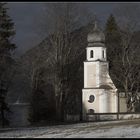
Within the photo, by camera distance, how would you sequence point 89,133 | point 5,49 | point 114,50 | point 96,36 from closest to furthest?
1. point 89,133
2. point 5,49
3. point 96,36
4. point 114,50

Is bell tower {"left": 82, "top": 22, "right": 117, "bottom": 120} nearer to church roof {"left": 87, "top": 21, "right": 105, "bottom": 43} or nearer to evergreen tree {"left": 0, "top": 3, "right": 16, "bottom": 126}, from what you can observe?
church roof {"left": 87, "top": 21, "right": 105, "bottom": 43}

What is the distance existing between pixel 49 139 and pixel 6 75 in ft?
101

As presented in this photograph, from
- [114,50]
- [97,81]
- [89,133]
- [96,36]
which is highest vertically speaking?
[96,36]

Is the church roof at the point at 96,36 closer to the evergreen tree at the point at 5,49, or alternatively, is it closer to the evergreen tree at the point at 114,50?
the evergreen tree at the point at 114,50

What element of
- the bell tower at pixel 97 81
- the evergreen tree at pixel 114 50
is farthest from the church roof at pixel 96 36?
the evergreen tree at pixel 114 50

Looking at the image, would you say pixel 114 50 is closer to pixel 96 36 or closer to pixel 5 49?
pixel 96 36

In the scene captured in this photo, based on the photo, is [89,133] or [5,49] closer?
[89,133]

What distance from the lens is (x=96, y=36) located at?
6250cm

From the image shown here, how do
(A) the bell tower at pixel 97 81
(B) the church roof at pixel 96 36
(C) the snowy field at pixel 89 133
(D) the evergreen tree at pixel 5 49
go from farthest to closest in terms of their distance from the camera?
1. (A) the bell tower at pixel 97 81
2. (B) the church roof at pixel 96 36
3. (D) the evergreen tree at pixel 5 49
4. (C) the snowy field at pixel 89 133

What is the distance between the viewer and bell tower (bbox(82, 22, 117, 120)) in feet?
203

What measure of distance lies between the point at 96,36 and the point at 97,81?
5.95 metres

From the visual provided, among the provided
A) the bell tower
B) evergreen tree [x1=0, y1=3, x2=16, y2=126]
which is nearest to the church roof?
the bell tower

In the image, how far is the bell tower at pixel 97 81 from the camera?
61.9 metres

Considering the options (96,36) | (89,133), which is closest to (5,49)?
(96,36)
